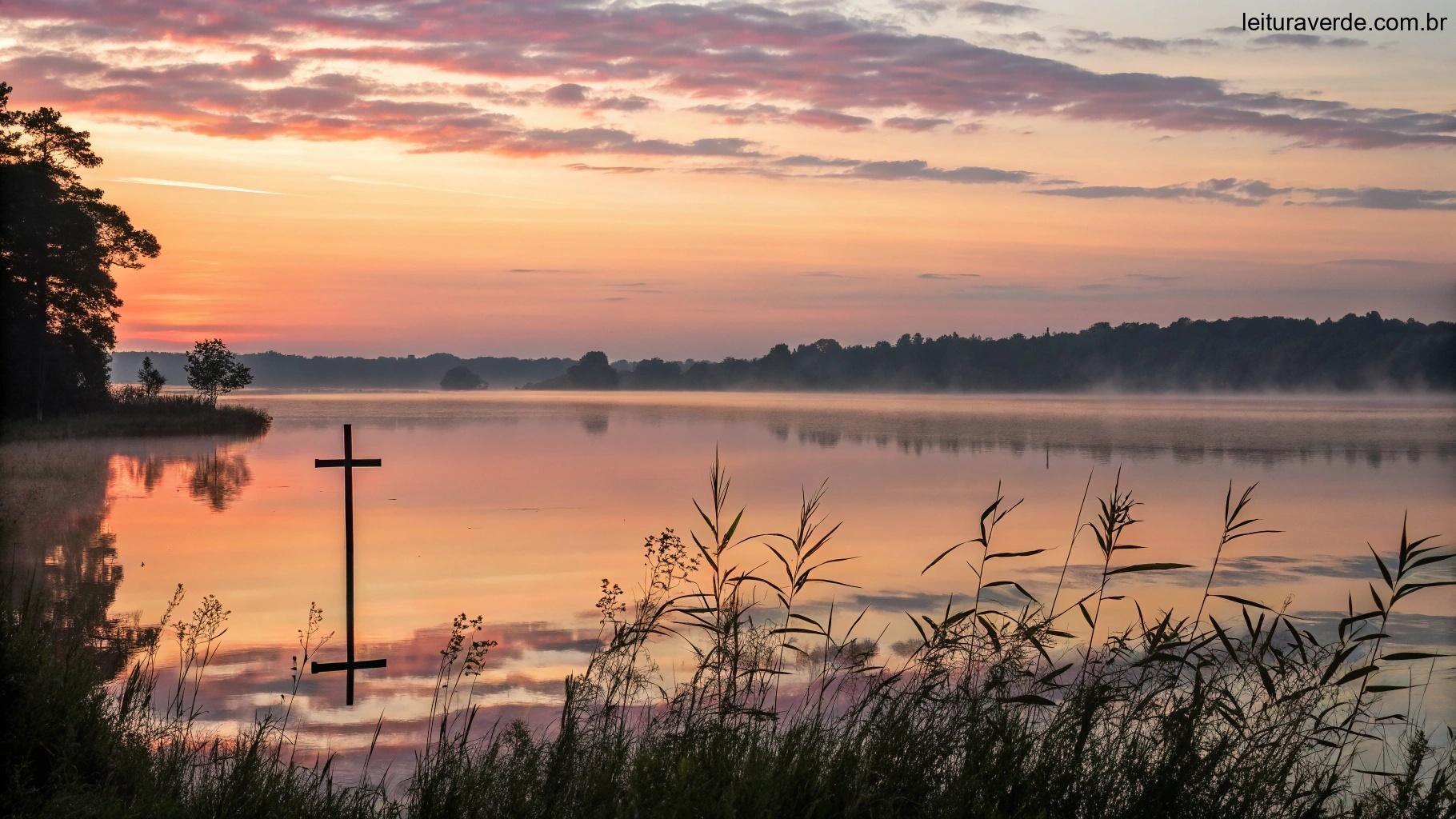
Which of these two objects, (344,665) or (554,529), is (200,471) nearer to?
(554,529)

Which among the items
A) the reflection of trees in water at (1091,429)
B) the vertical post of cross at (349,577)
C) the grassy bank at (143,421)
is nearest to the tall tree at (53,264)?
the grassy bank at (143,421)

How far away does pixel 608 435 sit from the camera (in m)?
83.9

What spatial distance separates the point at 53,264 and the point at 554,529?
124 feet

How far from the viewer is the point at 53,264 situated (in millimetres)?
56500

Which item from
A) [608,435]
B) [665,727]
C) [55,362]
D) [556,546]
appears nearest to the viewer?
[665,727]

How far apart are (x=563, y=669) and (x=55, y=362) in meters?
54.2

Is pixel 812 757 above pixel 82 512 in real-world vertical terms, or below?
above

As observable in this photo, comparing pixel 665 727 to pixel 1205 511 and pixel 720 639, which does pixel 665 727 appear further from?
pixel 1205 511

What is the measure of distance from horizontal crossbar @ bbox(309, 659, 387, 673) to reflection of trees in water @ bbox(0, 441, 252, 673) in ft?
7.77

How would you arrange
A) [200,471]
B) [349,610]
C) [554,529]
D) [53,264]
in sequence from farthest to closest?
[53,264], [200,471], [554,529], [349,610]

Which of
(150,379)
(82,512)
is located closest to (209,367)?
(150,379)

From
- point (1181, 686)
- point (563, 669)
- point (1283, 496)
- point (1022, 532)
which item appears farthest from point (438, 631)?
point (1283, 496)

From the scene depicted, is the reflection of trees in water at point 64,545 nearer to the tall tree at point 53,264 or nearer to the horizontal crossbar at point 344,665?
the horizontal crossbar at point 344,665

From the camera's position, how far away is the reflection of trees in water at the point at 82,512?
1711 centimetres
